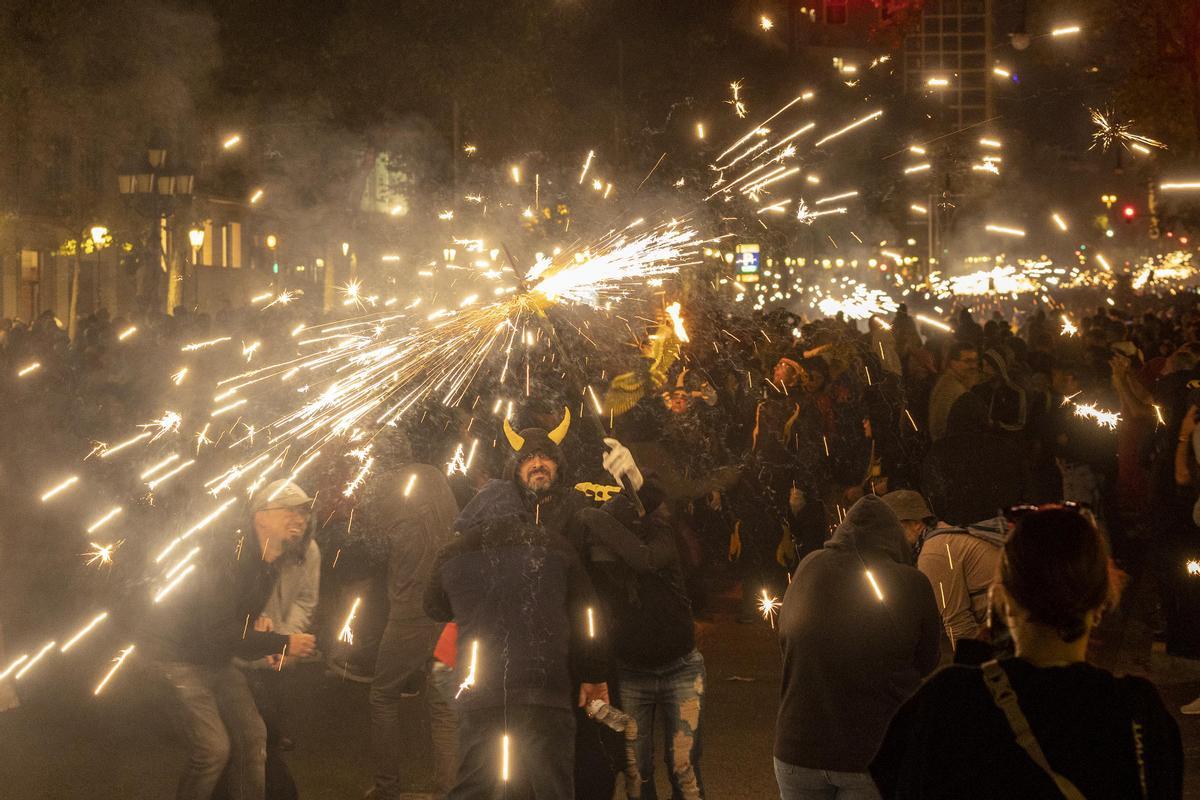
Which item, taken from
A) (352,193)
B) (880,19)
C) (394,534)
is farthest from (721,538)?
(352,193)

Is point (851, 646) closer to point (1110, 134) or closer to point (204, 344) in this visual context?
point (204, 344)

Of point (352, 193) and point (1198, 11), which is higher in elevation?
point (1198, 11)

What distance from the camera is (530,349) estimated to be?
10.3m

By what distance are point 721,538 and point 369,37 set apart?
13204 millimetres

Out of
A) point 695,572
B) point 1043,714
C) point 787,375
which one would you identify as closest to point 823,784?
point 1043,714

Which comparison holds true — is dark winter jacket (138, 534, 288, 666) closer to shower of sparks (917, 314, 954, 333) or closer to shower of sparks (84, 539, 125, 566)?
shower of sparks (84, 539, 125, 566)

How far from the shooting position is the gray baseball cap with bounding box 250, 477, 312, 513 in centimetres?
608

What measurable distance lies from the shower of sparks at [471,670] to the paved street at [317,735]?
2.00 metres

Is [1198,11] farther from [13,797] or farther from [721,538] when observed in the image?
[13,797]

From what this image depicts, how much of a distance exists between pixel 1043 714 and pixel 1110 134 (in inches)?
655

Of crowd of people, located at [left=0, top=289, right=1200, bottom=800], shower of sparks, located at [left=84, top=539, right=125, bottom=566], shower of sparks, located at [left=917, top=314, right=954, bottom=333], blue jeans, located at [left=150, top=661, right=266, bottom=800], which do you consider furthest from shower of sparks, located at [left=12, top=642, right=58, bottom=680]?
shower of sparks, located at [left=917, top=314, right=954, bottom=333]

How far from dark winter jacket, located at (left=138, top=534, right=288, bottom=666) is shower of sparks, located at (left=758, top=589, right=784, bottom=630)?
197 inches

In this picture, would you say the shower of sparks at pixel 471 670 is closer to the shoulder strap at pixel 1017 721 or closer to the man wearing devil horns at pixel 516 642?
the man wearing devil horns at pixel 516 642

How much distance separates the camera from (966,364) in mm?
11281
